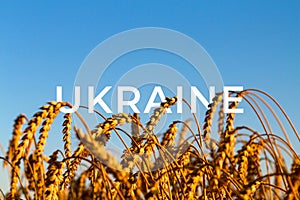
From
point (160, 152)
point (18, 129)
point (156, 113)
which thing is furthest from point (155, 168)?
point (18, 129)

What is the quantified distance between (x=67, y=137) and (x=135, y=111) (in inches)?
12.4

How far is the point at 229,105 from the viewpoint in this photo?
80.7 inches

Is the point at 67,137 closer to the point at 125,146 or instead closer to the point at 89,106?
the point at 89,106

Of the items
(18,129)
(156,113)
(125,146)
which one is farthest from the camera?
(156,113)

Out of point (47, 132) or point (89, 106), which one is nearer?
point (47, 132)

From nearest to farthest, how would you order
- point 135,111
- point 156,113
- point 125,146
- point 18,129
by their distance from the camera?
point 18,129 < point 125,146 < point 156,113 < point 135,111

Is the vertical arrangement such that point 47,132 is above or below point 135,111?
below

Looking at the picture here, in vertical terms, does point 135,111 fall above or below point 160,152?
above

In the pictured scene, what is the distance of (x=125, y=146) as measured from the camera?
203 cm

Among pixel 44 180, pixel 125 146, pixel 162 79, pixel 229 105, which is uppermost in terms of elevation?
pixel 162 79

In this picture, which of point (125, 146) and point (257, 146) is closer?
point (125, 146)

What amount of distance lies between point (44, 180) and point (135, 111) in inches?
20.3

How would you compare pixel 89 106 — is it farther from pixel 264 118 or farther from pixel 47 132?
pixel 264 118

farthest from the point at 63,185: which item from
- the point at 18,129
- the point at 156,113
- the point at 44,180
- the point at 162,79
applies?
the point at 162,79
